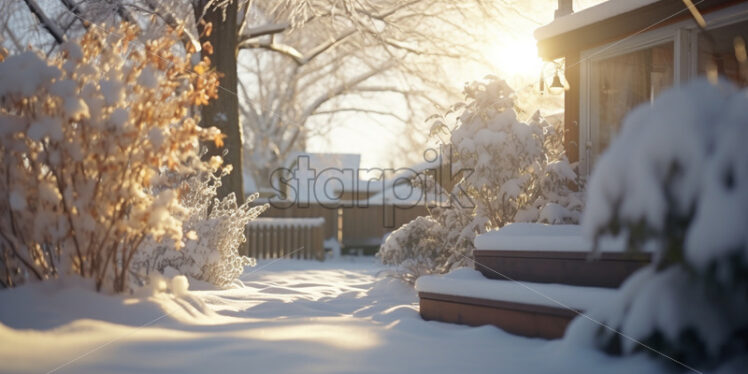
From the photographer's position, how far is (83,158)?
3064 millimetres

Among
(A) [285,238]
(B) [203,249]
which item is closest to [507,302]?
(B) [203,249]

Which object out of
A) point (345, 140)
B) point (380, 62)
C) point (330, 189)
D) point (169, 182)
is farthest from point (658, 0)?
point (330, 189)

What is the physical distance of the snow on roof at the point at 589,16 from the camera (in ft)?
17.2

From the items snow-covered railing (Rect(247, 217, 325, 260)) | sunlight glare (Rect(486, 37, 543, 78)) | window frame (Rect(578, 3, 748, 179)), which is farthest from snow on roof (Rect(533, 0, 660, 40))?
snow-covered railing (Rect(247, 217, 325, 260))

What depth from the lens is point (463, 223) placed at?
610cm

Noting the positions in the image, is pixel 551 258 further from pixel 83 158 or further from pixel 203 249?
pixel 203 249

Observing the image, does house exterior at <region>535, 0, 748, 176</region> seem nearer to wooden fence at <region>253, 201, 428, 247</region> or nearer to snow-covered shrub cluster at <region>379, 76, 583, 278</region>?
snow-covered shrub cluster at <region>379, 76, 583, 278</region>

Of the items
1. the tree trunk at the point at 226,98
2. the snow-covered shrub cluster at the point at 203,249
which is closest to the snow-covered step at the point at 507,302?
the snow-covered shrub cluster at the point at 203,249

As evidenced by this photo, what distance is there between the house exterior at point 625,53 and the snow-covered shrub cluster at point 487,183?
1.42 ft

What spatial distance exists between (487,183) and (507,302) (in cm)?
261

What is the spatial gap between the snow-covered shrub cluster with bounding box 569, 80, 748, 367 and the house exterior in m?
3.32

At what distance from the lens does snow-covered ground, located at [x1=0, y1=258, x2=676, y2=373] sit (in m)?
2.40

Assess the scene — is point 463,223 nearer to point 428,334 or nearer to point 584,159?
point 584,159

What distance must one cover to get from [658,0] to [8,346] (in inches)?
209
